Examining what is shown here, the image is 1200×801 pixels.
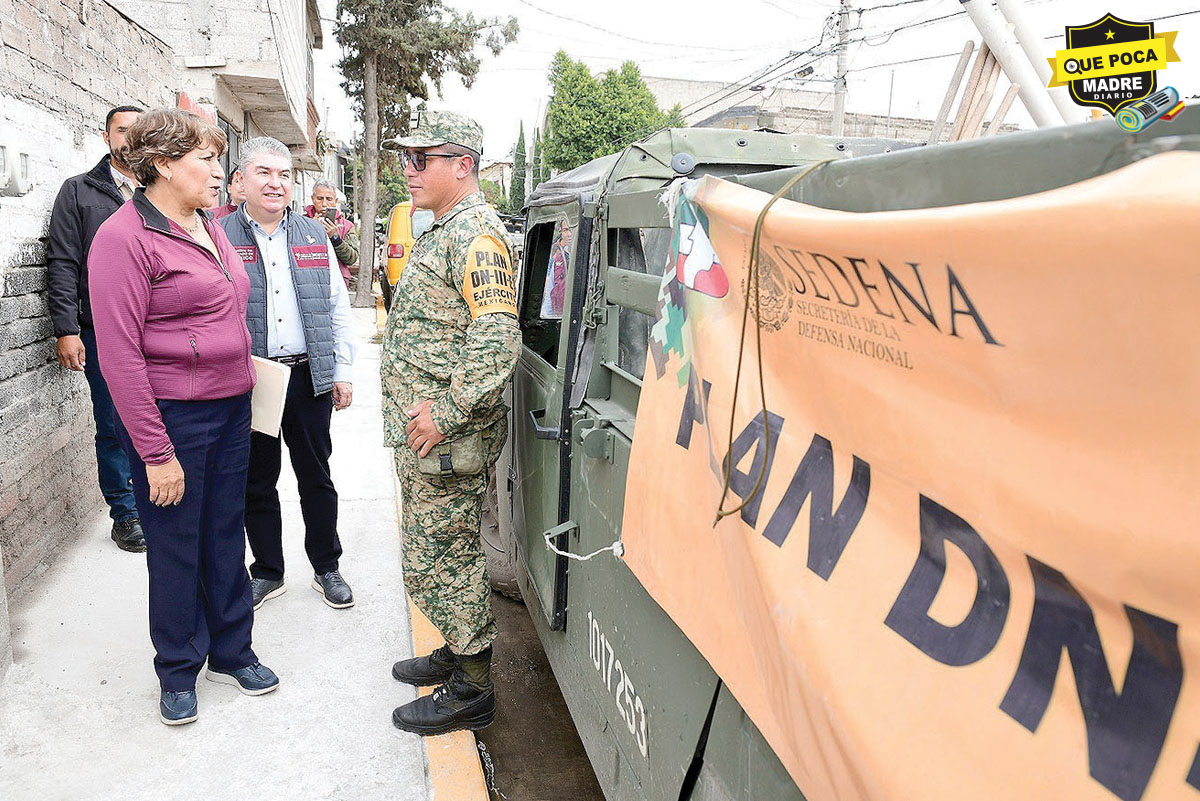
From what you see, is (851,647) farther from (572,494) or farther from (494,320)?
(494,320)

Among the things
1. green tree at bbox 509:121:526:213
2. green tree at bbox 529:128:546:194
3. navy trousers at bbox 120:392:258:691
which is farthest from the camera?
green tree at bbox 509:121:526:213

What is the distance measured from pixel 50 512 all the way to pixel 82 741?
1513 millimetres

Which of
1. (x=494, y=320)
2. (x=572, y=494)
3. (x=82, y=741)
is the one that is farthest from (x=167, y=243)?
(x=82, y=741)

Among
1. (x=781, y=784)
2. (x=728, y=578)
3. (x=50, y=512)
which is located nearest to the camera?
(x=781, y=784)

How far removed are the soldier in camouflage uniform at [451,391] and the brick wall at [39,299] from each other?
1495 millimetres

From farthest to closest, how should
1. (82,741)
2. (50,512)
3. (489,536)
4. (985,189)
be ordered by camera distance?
(489,536) → (50,512) → (82,741) → (985,189)

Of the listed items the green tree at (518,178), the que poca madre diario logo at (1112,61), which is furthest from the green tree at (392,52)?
the green tree at (518,178)

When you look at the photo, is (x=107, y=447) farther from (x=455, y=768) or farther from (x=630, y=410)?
(x=630, y=410)

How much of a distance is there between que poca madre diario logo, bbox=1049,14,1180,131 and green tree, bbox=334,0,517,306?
16225 millimetres

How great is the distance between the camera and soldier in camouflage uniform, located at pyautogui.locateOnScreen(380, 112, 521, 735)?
8.40ft

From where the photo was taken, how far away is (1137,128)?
78 cm

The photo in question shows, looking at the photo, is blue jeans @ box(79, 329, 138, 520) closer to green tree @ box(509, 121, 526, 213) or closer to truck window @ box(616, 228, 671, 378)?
truck window @ box(616, 228, 671, 378)

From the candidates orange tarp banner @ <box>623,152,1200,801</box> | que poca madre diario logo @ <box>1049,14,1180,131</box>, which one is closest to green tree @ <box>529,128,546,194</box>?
orange tarp banner @ <box>623,152,1200,801</box>

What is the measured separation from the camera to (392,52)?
658 inches
